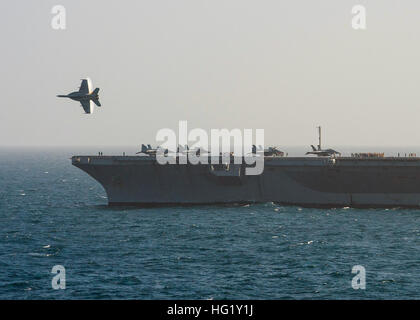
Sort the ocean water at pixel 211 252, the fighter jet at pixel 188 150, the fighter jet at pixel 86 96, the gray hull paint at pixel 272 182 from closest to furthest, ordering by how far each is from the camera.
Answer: the ocean water at pixel 211 252, the fighter jet at pixel 86 96, the gray hull paint at pixel 272 182, the fighter jet at pixel 188 150

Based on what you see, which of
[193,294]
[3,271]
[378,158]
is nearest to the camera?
[193,294]

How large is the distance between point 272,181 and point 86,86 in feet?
58.3

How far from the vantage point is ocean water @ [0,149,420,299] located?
2991cm

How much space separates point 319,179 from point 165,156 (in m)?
13.4

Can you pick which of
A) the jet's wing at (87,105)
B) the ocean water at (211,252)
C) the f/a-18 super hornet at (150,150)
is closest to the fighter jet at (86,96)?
the jet's wing at (87,105)

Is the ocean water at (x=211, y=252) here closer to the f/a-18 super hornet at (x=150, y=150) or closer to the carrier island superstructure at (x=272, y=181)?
the carrier island superstructure at (x=272, y=181)

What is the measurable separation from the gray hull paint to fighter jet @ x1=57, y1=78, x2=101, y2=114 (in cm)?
702

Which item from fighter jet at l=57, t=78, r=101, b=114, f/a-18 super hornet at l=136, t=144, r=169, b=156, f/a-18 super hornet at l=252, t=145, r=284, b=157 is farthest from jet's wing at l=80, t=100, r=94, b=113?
f/a-18 super hornet at l=252, t=145, r=284, b=157

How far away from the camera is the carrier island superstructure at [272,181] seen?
5659 centimetres

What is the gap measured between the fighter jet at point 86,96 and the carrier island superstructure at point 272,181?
7.02 metres

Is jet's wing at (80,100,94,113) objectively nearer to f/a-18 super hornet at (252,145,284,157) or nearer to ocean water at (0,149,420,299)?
ocean water at (0,149,420,299)
